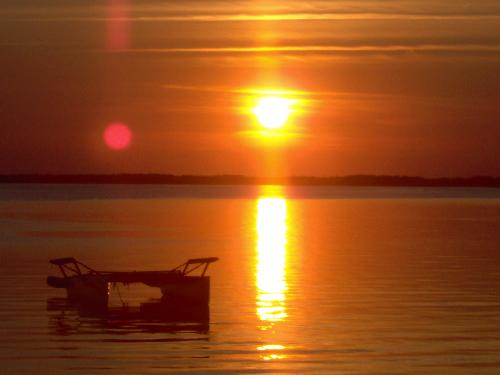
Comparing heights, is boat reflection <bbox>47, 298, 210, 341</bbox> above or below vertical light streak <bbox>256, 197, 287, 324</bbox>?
below

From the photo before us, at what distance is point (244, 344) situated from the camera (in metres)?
22.1

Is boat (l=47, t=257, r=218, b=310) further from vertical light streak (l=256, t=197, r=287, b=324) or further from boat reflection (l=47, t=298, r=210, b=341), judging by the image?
vertical light streak (l=256, t=197, r=287, b=324)

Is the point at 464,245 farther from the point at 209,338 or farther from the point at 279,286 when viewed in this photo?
the point at 209,338

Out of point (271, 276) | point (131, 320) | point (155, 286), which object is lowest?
point (131, 320)

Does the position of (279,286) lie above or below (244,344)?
above

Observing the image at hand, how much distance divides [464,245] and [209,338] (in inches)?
1228

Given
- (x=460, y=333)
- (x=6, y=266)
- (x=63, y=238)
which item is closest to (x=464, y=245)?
(x=63, y=238)

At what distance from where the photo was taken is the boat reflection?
24250mm

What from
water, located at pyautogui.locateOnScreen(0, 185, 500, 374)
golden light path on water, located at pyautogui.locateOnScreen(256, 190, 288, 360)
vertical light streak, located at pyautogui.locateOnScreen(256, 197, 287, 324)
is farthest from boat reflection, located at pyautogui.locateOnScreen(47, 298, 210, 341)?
vertical light streak, located at pyautogui.locateOnScreen(256, 197, 287, 324)

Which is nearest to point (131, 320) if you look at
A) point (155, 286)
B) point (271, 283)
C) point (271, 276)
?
point (155, 286)

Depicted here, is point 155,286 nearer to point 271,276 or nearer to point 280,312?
point 280,312

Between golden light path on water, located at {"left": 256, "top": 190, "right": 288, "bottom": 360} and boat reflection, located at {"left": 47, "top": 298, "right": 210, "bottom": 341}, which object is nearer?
boat reflection, located at {"left": 47, "top": 298, "right": 210, "bottom": 341}

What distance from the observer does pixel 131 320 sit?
2627cm

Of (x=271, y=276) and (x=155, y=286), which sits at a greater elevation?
(x=271, y=276)
